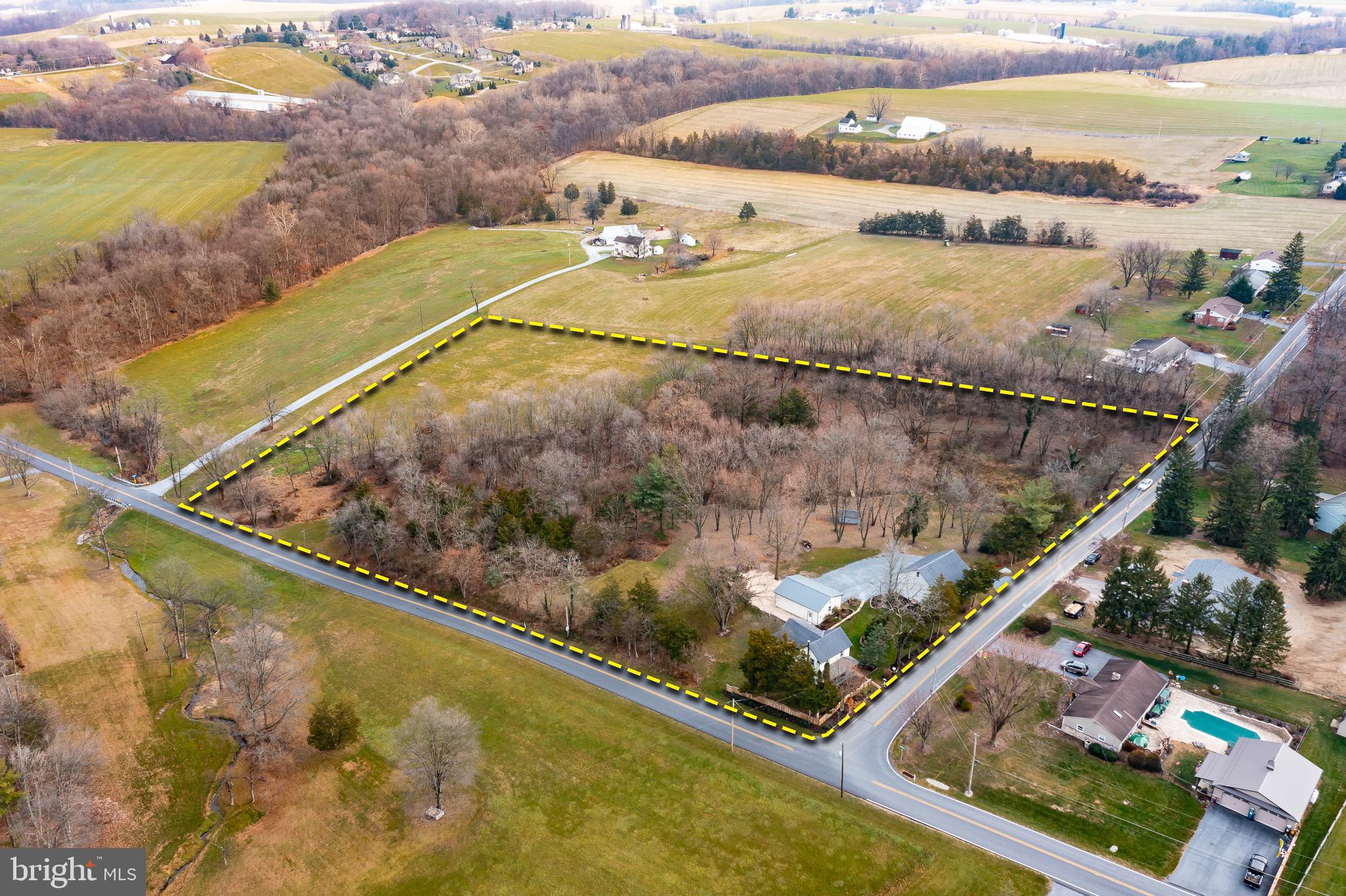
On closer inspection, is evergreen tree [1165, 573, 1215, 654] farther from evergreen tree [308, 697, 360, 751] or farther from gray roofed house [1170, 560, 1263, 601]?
evergreen tree [308, 697, 360, 751]

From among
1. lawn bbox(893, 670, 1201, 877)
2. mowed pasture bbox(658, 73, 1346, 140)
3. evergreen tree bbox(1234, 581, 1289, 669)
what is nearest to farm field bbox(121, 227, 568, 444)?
mowed pasture bbox(658, 73, 1346, 140)

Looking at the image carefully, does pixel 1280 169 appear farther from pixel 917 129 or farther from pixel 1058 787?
pixel 1058 787

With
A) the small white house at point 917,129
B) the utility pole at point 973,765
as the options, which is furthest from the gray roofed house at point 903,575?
the small white house at point 917,129

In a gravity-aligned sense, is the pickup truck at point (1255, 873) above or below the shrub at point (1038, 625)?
below

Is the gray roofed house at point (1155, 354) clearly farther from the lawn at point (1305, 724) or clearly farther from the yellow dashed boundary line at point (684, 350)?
the lawn at point (1305, 724)

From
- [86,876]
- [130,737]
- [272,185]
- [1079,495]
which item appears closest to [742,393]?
[1079,495]

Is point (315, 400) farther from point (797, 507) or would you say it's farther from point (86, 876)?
point (86, 876)
